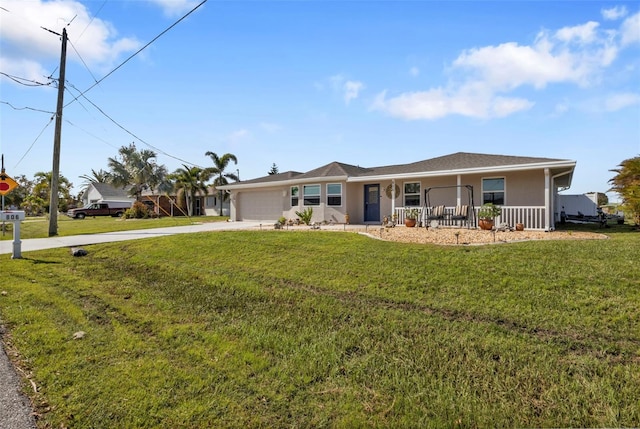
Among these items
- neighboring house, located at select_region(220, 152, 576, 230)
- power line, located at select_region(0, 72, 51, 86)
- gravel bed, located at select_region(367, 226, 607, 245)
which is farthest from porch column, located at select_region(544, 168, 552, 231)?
power line, located at select_region(0, 72, 51, 86)

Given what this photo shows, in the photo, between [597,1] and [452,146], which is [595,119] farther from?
[452,146]

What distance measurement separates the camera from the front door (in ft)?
56.7

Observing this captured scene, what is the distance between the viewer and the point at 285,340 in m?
3.97

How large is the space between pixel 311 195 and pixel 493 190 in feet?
30.2

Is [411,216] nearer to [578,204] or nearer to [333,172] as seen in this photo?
[333,172]

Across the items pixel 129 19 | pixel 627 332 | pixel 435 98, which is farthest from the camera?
pixel 435 98

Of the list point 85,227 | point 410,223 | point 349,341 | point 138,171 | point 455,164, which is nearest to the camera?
point 349,341

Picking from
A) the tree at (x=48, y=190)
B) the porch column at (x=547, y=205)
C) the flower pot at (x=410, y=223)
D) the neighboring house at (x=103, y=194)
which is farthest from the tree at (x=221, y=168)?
the porch column at (x=547, y=205)

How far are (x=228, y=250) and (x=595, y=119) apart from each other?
542 inches

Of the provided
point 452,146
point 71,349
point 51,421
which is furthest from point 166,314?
point 452,146

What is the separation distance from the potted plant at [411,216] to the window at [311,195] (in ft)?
18.3

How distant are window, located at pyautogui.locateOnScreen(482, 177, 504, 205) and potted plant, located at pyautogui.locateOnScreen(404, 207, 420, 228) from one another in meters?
3.04

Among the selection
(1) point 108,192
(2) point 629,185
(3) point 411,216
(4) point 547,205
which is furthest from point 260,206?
(1) point 108,192

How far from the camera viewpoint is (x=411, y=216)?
1381 centimetres
